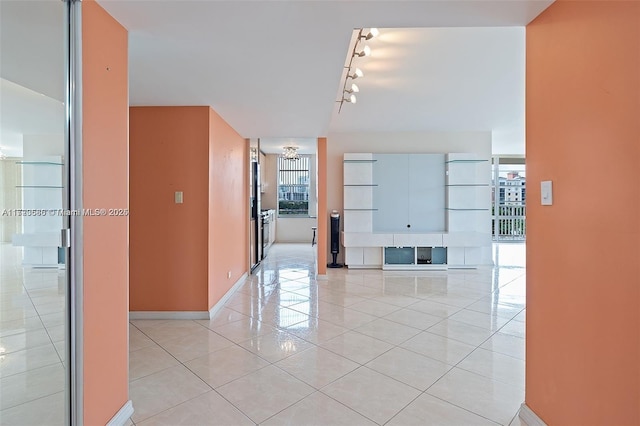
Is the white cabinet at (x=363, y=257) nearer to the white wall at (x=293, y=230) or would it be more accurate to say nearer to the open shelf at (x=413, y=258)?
the open shelf at (x=413, y=258)

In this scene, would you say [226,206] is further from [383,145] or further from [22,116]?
[383,145]

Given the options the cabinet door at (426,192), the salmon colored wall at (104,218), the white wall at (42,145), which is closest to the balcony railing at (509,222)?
the cabinet door at (426,192)

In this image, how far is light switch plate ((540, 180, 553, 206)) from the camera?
5.65 ft

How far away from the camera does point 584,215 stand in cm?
150

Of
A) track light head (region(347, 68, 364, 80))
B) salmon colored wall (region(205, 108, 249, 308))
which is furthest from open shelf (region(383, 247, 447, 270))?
track light head (region(347, 68, 364, 80))

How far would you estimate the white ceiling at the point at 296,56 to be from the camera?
173 centimetres

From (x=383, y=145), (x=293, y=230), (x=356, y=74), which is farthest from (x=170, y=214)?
(x=293, y=230)

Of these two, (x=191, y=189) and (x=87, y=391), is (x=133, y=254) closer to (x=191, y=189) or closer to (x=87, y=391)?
(x=191, y=189)

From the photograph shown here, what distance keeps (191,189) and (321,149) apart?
2629 millimetres

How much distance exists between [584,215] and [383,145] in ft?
17.9

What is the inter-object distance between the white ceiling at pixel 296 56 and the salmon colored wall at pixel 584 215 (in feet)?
1.24

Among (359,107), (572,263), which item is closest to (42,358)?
(572,263)

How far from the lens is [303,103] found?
11.8 ft

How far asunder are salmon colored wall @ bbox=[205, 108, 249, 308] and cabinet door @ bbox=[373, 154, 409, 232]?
2540 millimetres
